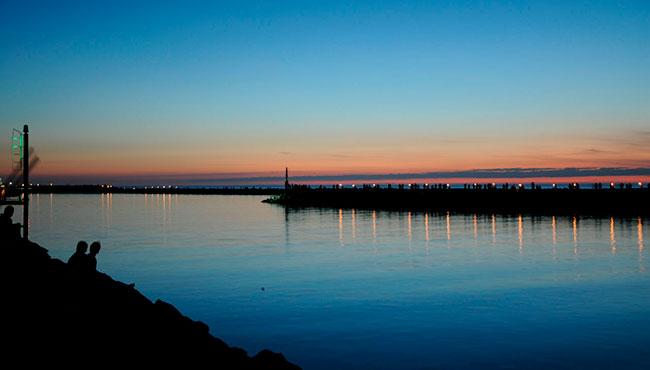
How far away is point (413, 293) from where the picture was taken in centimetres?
2123

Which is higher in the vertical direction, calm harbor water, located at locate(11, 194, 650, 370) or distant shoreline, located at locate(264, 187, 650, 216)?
distant shoreline, located at locate(264, 187, 650, 216)

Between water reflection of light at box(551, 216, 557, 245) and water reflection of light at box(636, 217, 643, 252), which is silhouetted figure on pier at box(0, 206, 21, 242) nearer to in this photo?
water reflection of light at box(551, 216, 557, 245)

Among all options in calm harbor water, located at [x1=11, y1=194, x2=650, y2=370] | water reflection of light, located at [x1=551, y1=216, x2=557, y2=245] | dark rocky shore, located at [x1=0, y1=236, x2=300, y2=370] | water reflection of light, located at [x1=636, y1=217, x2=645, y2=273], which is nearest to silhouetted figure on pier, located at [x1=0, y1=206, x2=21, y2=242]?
dark rocky shore, located at [x1=0, y1=236, x2=300, y2=370]

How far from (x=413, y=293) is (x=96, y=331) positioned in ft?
40.2

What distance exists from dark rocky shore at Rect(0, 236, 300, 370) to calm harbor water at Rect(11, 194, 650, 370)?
2.83 m

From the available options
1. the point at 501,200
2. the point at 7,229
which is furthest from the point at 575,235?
the point at 501,200

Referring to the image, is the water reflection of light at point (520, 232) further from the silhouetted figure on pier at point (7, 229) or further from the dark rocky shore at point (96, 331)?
the dark rocky shore at point (96, 331)

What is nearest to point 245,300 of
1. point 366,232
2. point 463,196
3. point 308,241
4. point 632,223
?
point 308,241

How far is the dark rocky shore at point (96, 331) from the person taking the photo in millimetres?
9945

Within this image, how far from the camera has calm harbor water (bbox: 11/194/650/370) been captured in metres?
14.3

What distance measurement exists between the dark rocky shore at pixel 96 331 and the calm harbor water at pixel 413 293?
2825mm

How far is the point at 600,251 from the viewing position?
31766 mm

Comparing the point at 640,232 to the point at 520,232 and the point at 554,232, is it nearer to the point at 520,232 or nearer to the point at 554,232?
the point at 554,232

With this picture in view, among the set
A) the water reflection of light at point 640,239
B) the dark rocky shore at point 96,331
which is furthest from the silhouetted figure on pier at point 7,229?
the water reflection of light at point 640,239
